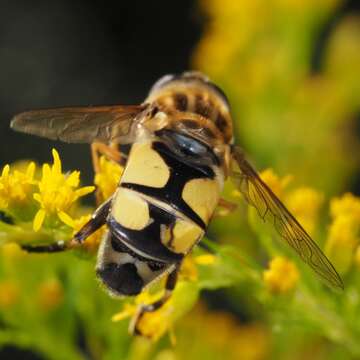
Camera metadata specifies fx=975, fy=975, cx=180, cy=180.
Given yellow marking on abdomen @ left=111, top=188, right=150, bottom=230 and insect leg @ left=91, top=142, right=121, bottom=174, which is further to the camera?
insect leg @ left=91, top=142, right=121, bottom=174

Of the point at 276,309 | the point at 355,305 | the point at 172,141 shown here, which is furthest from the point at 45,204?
the point at 355,305

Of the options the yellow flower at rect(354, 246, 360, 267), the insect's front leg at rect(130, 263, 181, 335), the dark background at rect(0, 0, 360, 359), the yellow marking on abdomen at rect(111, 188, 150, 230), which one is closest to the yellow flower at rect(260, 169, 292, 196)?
the yellow flower at rect(354, 246, 360, 267)

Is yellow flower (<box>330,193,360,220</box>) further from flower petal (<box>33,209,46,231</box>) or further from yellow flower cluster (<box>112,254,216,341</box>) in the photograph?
flower petal (<box>33,209,46,231</box>)

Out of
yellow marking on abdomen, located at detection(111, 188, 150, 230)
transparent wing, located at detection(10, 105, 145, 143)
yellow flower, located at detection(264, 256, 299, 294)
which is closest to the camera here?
yellow marking on abdomen, located at detection(111, 188, 150, 230)

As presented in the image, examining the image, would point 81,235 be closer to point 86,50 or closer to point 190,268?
point 190,268

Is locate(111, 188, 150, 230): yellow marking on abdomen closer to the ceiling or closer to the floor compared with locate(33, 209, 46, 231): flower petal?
closer to the ceiling

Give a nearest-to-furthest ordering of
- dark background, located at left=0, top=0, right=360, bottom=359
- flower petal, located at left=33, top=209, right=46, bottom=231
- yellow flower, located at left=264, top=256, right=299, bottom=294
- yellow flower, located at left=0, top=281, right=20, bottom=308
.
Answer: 1. flower petal, located at left=33, top=209, right=46, bottom=231
2. yellow flower, located at left=264, top=256, right=299, bottom=294
3. yellow flower, located at left=0, top=281, right=20, bottom=308
4. dark background, located at left=0, top=0, right=360, bottom=359

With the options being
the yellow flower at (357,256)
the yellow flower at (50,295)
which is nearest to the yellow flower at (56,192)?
the yellow flower at (50,295)
